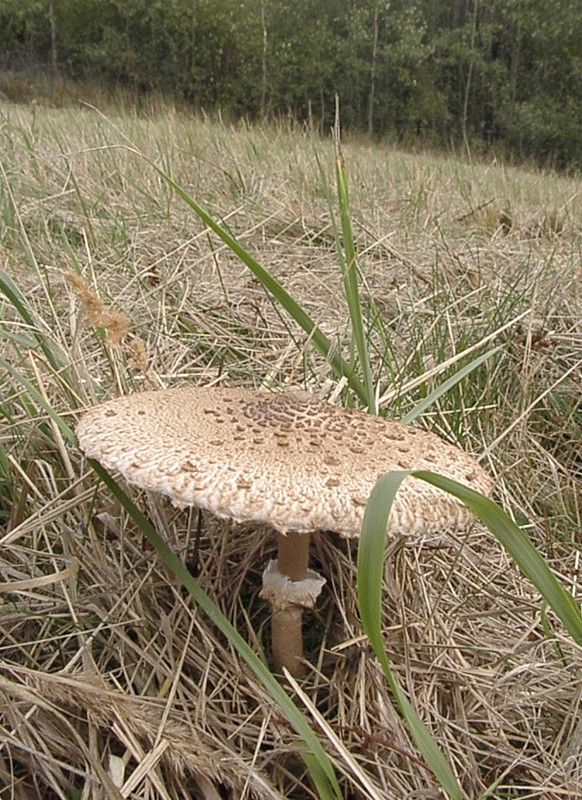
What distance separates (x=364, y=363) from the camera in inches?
64.2

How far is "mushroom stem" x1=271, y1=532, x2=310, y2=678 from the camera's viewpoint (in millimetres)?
1449

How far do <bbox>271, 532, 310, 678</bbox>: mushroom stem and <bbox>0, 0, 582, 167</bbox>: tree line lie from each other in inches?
810

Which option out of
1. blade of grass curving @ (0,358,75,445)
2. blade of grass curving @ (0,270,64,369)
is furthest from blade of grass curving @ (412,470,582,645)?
blade of grass curving @ (0,270,64,369)

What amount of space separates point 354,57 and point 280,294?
25217mm

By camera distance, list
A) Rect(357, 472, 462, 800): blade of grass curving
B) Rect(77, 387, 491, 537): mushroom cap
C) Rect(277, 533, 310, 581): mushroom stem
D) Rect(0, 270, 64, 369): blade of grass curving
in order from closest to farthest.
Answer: Rect(357, 472, 462, 800): blade of grass curving
Rect(77, 387, 491, 537): mushroom cap
Rect(277, 533, 310, 581): mushroom stem
Rect(0, 270, 64, 369): blade of grass curving

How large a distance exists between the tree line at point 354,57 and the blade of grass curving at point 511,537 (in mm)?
20924

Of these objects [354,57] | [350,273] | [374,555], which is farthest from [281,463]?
[354,57]

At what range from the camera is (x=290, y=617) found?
4.86 feet

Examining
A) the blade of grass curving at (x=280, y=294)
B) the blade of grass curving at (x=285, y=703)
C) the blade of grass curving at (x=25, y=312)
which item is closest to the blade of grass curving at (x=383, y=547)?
the blade of grass curving at (x=285, y=703)

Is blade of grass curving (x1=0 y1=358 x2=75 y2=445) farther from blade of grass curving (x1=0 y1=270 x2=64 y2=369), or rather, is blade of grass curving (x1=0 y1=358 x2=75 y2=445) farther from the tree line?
the tree line

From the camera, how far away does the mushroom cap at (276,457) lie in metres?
1.08

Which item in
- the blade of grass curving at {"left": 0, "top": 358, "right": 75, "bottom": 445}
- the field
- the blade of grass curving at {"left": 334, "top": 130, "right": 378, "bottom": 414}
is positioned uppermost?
the blade of grass curving at {"left": 334, "top": 130, "right": 378, "bottom": 414}

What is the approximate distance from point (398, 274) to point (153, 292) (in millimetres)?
1221

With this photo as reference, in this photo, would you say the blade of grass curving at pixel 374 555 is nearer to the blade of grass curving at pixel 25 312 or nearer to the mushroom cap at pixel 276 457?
the mushroom cap at pixel 276 457
